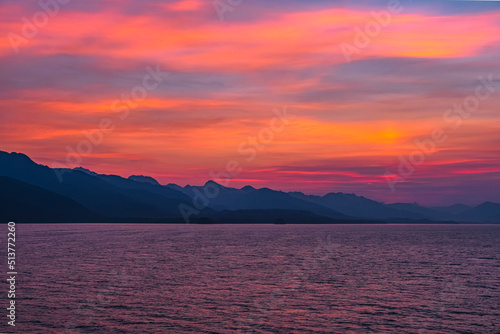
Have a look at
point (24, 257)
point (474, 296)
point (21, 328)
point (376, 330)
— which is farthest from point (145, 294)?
point (24, 257)

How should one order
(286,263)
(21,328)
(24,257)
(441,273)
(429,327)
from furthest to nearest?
(24,257) < (286,263) < (441,273) < (429,327) < (21,328)

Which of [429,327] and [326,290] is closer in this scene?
[429,327]

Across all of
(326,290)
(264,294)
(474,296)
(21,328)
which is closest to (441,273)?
(474,296)

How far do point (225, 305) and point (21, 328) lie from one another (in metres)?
21.3

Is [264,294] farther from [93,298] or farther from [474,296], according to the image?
[474,296]

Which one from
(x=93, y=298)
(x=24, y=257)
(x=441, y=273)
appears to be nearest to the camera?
(x=93, y=298)

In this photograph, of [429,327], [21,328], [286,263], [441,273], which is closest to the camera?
[21,328]

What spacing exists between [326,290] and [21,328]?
38.9 m

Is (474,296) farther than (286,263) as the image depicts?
No

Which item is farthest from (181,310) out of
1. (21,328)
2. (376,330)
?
(376,330)

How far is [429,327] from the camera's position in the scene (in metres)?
48.0

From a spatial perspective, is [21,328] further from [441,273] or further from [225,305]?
[441,273]

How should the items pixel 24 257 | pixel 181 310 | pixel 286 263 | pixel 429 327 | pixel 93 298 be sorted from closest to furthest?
pixel 429 327 < pixel 181 310 < pixel 93 298 < pixel 286 263 < pixel 24 257

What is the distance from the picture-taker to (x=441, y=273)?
9000 centimetres
